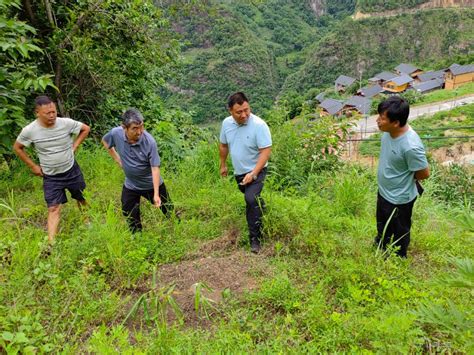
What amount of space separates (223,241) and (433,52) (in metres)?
71.8

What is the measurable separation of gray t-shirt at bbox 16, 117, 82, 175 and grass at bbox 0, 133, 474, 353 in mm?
546

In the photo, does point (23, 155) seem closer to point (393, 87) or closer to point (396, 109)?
point (396, 109)

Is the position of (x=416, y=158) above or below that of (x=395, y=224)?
above

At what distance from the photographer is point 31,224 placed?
3781mm

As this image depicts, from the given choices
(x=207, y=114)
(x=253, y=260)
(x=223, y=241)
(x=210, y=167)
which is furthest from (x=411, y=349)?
(x=207, y=114)

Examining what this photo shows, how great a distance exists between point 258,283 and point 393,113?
1.60 meters

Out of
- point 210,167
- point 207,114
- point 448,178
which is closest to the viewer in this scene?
point 210,167

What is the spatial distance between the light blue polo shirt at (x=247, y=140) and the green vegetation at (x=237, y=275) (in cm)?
48

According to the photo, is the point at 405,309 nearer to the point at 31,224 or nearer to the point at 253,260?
the point at 253,260

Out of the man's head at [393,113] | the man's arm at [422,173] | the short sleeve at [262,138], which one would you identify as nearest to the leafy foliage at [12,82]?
the short sleeve at [262,138]

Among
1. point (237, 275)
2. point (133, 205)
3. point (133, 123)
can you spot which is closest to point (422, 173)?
point (237, 275)

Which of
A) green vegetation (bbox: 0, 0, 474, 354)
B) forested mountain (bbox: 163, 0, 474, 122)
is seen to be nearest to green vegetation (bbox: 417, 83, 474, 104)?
forested mountain (bbox: 163, 0, 474, 122)

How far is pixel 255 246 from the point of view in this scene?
10.7 feet

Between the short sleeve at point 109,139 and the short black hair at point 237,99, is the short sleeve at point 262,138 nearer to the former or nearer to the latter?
the short black hair at point 237,99
